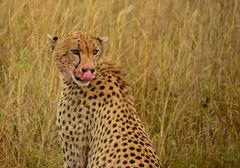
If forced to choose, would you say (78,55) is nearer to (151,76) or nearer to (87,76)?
(87,76)

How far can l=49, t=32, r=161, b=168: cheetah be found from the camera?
361 centimetres

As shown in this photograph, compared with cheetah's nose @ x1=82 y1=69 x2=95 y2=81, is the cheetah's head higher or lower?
higher

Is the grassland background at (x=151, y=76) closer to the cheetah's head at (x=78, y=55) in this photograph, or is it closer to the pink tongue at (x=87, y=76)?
the cheetah's head at (x=78, y=55)

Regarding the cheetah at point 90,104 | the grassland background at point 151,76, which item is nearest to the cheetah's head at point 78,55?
the cheetah at point 90,104

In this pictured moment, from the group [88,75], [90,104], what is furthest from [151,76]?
[88,75]

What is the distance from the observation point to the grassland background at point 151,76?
4.52 m

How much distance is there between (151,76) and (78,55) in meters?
1.41

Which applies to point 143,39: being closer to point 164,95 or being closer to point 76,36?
point 164,95

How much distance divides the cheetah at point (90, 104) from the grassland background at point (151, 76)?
57 centimetres

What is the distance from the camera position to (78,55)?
3.78 meters

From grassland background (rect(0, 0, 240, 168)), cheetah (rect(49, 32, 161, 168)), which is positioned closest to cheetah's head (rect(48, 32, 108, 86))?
cheetah (rect(49, 32, 161, 168))

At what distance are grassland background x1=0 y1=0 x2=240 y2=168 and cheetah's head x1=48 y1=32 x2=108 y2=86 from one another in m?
0.61

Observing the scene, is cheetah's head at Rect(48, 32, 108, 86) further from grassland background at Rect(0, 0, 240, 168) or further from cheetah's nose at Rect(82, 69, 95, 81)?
grassland background at Rect(0, 0, 240, 168)

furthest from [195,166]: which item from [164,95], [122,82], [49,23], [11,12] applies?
[11,12]
